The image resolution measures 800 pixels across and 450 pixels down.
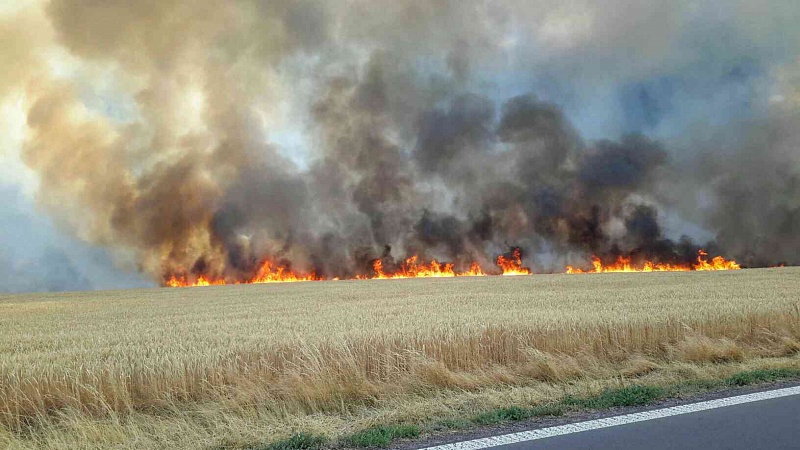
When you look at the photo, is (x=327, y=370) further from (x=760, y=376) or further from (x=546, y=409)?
(x=760, y=376)

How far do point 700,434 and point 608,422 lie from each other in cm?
101

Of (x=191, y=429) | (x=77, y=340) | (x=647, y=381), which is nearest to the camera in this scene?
(x=191, y=429)

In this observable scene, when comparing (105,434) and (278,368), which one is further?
(278,368)

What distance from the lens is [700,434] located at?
19.3 ft

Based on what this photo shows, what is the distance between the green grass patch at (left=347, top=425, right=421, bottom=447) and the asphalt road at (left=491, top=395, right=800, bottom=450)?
1.23 metres

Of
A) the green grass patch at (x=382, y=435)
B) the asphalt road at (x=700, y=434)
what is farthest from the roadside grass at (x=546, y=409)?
the asphalt road at (x=700, y=434)

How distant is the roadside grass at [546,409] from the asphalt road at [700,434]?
3.25 ft

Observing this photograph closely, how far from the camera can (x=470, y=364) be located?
35.8 feet

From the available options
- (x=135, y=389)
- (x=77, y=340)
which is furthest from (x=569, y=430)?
(x=77, y=340)

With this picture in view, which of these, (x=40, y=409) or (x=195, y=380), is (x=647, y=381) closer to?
(x=195, y=380)

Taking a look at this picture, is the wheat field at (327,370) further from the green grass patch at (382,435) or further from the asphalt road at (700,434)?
the asphalt road at (700,434)

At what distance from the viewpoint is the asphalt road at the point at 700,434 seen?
5.54 metres

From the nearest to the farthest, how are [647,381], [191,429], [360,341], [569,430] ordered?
[569,430] < [191,429] < [647,381] < [360,341]

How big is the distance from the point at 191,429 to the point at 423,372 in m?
3.96
